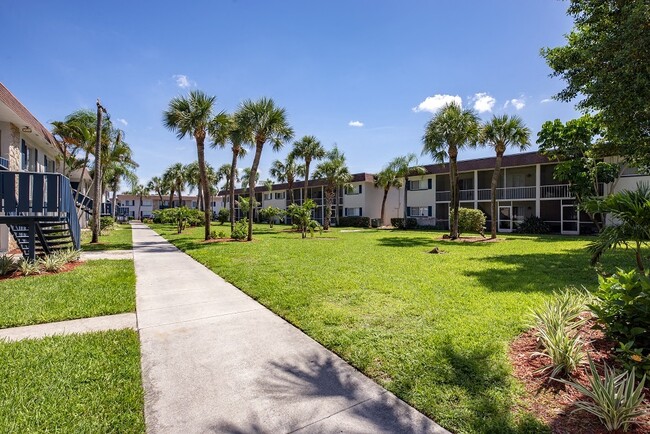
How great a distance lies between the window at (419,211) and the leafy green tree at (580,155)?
13.9 metres

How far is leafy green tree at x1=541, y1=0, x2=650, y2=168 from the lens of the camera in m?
6.96

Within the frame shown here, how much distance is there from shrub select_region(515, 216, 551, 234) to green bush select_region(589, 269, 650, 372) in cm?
2603

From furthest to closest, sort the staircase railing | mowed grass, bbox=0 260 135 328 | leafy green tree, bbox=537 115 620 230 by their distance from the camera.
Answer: leafy green tree, bbox=537 115 620 230
the staircase railing
mowed grass, bbox=0 260 135 328

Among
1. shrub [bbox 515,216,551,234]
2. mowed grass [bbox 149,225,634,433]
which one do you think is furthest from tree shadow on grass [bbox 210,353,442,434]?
shrub [bbox 515,216,551,234]

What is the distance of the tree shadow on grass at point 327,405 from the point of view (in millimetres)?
2902

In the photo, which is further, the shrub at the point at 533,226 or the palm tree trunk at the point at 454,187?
the shrub at the point at 533,226

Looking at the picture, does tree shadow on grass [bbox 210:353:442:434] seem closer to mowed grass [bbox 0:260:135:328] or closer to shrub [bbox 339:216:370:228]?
mowed grass [bbox 0:260:135:328]

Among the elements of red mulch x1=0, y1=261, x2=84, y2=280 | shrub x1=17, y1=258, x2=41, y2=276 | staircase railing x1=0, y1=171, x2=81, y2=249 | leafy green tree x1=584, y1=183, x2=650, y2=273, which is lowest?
red mulch x1=0, y1=261, x2=84, y2=280

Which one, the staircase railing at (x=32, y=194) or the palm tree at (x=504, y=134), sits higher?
the palm tree at (x=504, y=134)

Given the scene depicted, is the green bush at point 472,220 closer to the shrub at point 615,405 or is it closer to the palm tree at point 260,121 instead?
the palm tree at point 260,121

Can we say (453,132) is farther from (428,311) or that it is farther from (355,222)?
(355,222)

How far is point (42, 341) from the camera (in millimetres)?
4656

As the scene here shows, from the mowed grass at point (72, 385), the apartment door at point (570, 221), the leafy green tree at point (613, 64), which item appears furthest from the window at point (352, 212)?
the mowed grass at point (72, 385)

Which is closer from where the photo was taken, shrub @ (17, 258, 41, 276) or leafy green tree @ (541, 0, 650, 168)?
leafy green tree @ (541, 0, 650, 168)
